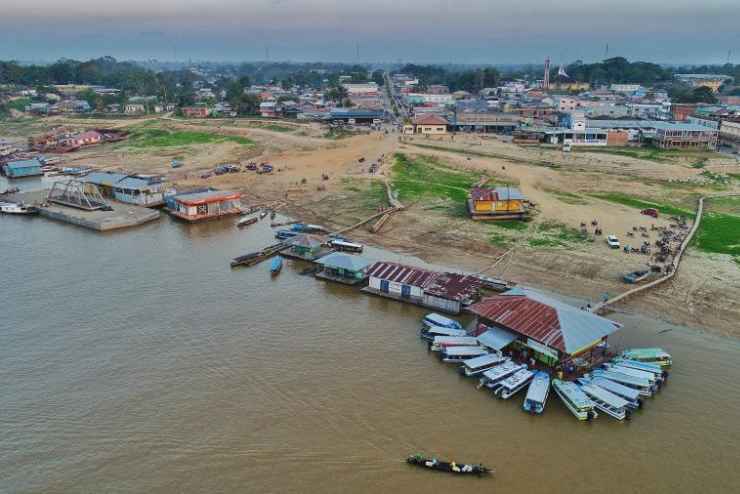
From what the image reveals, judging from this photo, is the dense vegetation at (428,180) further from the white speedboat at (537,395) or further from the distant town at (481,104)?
the white speedboat at (537,395)

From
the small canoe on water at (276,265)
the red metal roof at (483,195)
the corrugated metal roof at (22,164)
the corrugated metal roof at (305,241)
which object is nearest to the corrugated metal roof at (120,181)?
the corrugated metal roof at (22,164)

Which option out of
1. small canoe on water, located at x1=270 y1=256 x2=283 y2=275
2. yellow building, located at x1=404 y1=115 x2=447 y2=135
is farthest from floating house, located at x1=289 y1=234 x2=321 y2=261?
yellow building, located at x1=404 y1=115 x2=447 y2=135

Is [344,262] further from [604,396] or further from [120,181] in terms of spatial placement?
[120,181]

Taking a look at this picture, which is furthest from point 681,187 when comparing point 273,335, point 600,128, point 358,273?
point 273,335

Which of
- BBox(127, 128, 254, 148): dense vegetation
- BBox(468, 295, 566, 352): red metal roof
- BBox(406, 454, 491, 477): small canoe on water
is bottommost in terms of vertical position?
BBox(406, 454, 491, 477): small canoe on water

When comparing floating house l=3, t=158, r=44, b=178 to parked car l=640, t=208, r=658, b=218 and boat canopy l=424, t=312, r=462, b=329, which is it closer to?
boat canopy l=424, t=312, r=462, b=329
